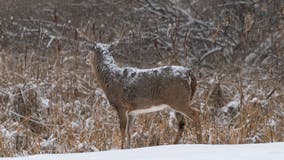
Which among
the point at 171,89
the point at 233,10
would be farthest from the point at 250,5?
the point at 171,89

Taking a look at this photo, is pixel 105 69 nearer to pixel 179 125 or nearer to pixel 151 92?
pixel 151 92

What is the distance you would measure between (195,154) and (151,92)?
2.58 meters

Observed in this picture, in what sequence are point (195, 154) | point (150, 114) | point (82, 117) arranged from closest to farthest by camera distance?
point (195, 154), point (150, 114), point (82, 117)

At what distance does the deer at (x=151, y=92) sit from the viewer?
6.02m

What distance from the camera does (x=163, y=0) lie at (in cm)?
1310

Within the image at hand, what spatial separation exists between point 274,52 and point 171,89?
6391 mm

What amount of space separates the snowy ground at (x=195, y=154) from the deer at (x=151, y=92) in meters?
2.13

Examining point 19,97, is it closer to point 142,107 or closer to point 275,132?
point 142,107

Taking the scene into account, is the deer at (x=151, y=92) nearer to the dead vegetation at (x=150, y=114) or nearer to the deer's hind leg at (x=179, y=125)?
the deer's hind leg at (x=179, y=125)

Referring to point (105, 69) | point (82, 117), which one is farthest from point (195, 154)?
point (82, 117)

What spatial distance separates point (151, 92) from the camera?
239 inches

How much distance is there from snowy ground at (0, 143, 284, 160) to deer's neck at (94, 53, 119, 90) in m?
2.59

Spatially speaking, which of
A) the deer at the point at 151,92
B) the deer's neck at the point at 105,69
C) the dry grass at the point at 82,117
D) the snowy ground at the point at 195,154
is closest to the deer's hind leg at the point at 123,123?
the deer at the point at 151,92

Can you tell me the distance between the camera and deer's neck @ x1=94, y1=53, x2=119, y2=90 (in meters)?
6.40
